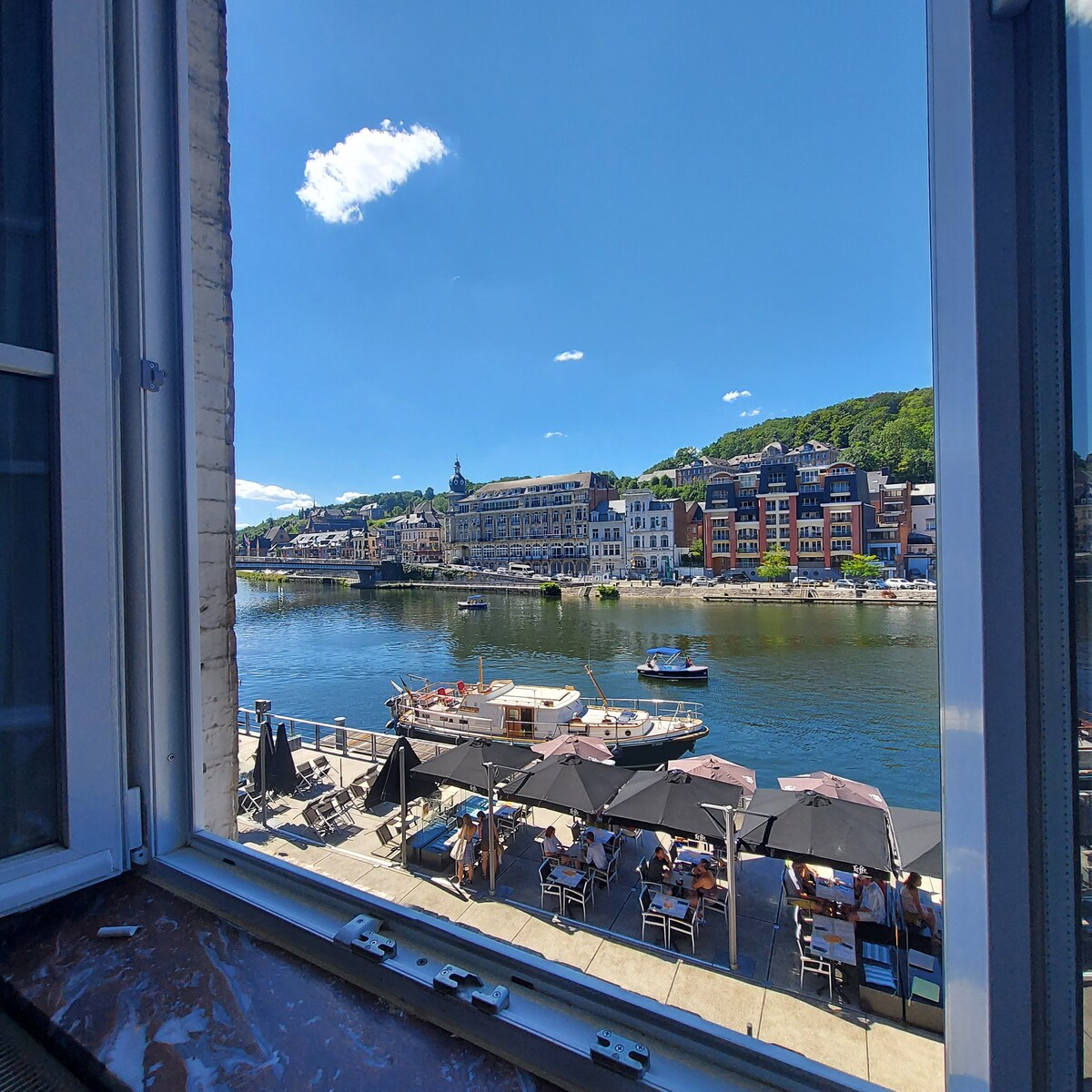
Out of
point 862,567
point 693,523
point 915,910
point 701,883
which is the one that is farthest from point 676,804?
point 693,523

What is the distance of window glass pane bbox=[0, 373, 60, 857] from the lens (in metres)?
1.26

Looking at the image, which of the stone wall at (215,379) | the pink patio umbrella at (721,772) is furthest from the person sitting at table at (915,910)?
the stone wall at (215,379)

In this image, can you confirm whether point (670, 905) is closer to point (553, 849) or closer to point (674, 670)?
point (553, 849)

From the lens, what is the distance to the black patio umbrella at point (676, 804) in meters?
5.25

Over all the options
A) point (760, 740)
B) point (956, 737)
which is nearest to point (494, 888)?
point (956, 737)

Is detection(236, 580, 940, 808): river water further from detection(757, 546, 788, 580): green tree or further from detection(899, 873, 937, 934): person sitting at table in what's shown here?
detection(757, 546, 788, 580): green tree

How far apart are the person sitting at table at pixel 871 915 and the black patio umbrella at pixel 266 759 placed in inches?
257

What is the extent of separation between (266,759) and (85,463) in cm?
719

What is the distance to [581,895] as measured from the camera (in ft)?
17.0

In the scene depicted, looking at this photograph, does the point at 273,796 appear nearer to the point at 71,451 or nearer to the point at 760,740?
the point at 71,451

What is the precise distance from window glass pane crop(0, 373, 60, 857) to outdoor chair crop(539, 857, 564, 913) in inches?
190

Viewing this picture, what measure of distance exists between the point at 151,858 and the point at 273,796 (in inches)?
298

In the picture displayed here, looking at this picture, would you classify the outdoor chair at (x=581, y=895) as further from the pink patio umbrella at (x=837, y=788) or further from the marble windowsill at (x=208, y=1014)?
the marble windowsill at (x=208, y=1014)

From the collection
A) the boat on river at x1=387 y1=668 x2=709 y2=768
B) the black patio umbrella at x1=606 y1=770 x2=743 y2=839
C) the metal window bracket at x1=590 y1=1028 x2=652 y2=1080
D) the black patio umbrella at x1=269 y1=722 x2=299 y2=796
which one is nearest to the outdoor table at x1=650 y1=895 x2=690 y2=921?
the black patio umbrella at x1=606 y1=770 x2=743 y2=839
